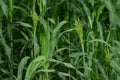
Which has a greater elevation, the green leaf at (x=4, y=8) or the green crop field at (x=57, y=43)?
the green leaf at (x=4, y=8)

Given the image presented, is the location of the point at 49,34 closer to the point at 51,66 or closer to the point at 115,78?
the point at 51,66

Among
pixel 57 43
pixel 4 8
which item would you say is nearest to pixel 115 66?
pixel 57 43

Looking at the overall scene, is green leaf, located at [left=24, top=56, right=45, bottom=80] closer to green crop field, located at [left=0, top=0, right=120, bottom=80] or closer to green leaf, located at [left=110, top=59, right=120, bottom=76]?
green crop field, located at [left=0, top=0, right=120, bottom=80]

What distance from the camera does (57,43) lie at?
1.73 m

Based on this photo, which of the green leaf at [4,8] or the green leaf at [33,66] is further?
the green leaf at [4,8]

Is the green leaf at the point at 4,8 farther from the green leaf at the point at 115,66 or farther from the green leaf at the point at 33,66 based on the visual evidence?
the green leaf at the point at 115,66

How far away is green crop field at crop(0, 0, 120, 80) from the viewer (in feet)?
4.90

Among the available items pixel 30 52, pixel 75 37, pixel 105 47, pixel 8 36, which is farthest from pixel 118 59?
pixel 8 36

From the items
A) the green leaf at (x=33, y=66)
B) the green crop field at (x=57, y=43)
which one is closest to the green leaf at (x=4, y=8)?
the green crop field at (x=57, y=43)

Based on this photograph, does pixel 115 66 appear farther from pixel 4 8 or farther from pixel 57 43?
pixel 4 8

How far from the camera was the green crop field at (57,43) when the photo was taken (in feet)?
→ 4.90

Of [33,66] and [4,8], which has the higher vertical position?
[4,8]

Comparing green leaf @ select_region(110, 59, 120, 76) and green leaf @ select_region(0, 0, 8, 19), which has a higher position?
green leaf @ select_region(0, 0, 8, 19)

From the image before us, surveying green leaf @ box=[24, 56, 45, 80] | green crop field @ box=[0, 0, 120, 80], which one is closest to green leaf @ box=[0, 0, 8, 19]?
green crop field @ box=[0, 0, 120, 80]
